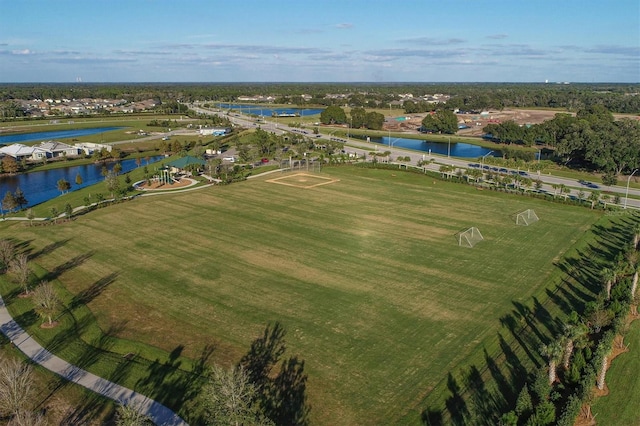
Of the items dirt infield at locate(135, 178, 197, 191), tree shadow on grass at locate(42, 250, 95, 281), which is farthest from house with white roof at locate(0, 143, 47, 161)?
tree shadow on grass at locate(42, 250, 95, 281)

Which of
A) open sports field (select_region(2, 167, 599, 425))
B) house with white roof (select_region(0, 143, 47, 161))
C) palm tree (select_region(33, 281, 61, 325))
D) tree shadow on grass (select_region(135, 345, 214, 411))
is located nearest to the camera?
tree shadow on grass (select_region(135, 345, 214, 411))

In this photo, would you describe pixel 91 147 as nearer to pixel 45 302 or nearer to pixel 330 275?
pixel 45 302

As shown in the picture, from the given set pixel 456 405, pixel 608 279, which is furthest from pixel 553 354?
pixel 608 279

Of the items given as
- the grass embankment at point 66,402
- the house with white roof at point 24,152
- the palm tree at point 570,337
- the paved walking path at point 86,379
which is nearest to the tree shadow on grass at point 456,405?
the palm tree at point 570,337

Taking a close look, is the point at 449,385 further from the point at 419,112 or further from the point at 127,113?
the point at 127,113

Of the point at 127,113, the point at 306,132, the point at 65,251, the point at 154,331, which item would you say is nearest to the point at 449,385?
the point at 154,331

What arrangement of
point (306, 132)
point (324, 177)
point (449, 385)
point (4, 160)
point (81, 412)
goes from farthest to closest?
point (306, 132) < point (4, 160) < point (324, 177) < point (449, 385) < point (81, 412)

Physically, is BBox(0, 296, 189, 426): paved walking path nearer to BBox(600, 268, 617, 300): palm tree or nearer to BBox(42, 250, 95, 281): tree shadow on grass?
BBox(42, 250, 95, 281): tree shadow on grass
